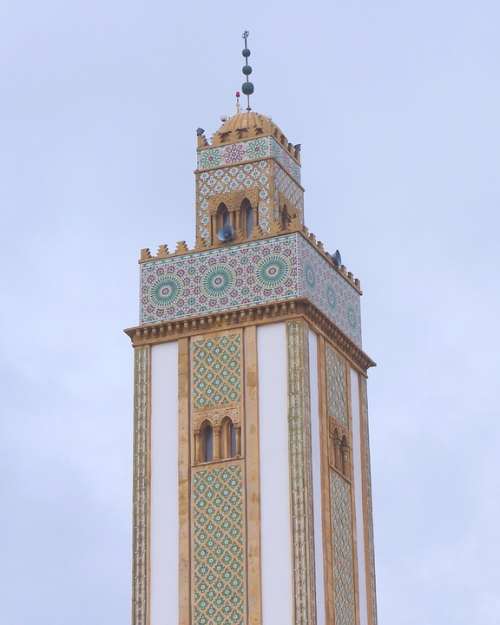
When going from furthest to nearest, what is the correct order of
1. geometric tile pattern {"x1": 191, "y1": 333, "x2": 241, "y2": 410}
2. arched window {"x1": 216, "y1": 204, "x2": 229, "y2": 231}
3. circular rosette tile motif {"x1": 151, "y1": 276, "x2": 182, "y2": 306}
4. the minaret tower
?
arched window {"x1": 216, "y1": 204, "x2": 229, "y2": 231}
circular rosette tile motif {"x1": 151, "y1": 276, "x2": 182, "y2": 306}
geometric tile pattern {"x1": 191, "y1": 333, "x2": 241, "y2": 410}
the minaret tower

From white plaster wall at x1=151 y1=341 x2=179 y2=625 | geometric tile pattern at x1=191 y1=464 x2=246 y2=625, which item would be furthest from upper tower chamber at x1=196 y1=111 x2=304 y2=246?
geometric tile pattern at x1=191 y1=464 x2=246 y2=625

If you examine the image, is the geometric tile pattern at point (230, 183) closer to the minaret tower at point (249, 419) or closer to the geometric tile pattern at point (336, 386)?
the minaret tower at point (249, 419)

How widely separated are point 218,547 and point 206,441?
153 cm

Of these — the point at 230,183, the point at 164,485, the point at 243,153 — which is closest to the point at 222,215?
the point at 230,183

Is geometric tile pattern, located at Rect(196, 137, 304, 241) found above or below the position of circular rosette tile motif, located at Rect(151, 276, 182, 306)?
above

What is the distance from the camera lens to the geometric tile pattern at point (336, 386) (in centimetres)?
2945

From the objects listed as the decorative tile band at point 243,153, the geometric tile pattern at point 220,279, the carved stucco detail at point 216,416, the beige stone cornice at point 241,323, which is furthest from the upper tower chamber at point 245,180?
the carved stucco detail at point 216,416

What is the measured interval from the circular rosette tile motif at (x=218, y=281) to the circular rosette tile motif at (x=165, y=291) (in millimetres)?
424

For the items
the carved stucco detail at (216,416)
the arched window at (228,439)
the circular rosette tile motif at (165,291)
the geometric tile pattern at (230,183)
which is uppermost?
the geometric tile pattern at (230,183)

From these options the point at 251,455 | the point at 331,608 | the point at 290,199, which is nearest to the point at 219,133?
the point at 290,199

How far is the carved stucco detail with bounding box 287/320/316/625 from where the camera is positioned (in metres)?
27.4

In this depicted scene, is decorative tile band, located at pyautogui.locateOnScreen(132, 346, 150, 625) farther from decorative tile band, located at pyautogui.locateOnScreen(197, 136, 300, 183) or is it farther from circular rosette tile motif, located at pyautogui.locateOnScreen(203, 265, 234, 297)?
decorative tile band, located at pyautogui.locateOnScreen(197, 136, 300, 183)

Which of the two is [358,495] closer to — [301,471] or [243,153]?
[301,471]

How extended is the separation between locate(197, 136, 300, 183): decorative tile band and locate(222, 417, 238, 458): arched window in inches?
156
